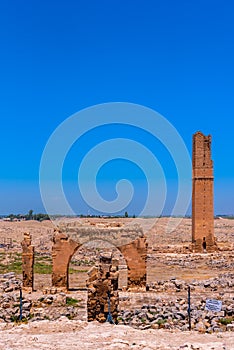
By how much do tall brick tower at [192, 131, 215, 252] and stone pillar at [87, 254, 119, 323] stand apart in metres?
26.3

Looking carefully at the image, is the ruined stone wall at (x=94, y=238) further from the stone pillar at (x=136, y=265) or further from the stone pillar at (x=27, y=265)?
the stone pillar at (x=27, y=265)

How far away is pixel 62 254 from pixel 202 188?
20294 mm

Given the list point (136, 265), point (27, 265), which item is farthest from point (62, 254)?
point (136, 265)

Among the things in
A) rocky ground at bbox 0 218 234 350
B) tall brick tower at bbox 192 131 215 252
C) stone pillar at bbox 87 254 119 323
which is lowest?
rocky ground at bbox 0 218 234 350

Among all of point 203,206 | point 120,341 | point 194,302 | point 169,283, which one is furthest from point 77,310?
point 203,206

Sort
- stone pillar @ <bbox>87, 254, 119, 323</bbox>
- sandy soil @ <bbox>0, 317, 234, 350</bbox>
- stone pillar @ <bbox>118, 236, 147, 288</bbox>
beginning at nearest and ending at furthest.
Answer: sandy soil @ <bbox>0, 317, 234, 350</bbox>
stone pillar @ <bbox>87, 254, 119, 323</bbox>
stone pillar @ <bbox>118, 236, 147, 288</bbox>

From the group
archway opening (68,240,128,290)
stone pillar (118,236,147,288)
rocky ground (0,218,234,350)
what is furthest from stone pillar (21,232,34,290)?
stone pillar (118,236,147,288)

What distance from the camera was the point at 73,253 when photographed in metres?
19.4

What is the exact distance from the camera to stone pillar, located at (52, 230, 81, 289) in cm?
1939

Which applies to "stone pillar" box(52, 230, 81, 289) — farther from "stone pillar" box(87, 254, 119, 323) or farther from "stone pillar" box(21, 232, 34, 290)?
"stone pillar" box(87, 254, 119, 323)

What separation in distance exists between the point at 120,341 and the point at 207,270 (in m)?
20.9

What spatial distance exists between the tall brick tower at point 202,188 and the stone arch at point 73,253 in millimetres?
18523

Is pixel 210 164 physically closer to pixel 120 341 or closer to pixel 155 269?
pixel 155 269

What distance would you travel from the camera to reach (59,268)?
19.5m
